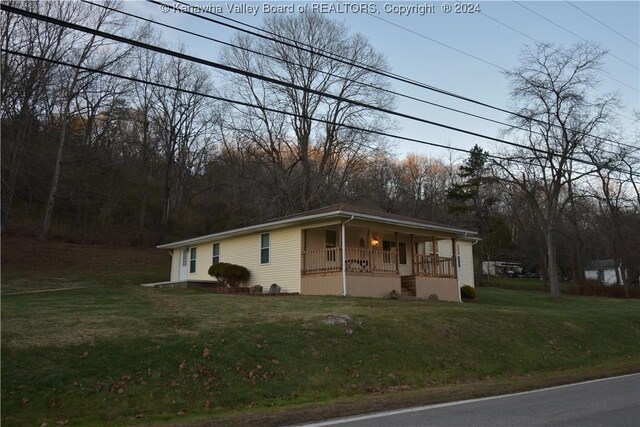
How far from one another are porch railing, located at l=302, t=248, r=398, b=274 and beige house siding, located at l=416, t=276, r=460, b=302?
4.48ft

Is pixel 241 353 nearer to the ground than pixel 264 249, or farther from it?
nearer to the ground

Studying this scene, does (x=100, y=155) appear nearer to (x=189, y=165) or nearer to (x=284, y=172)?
(x=189, y=165)

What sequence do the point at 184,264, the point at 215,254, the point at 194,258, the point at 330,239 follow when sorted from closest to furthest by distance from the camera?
the point at 330,239
the point at 215,254
the point at 194,258
the point at 184,264

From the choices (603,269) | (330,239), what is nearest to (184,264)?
(330,239)

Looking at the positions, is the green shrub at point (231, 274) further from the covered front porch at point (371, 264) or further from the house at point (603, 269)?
the house at point (603, 269)

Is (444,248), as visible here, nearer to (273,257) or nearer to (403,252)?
(403,252)

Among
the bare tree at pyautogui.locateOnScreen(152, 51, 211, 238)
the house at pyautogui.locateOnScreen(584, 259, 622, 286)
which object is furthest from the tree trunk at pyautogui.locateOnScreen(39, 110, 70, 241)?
the house at pyautogui.locateOnScreen(584, 259, 622, 286)

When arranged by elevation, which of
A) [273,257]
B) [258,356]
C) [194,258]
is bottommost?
[258,356]

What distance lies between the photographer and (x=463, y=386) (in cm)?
982

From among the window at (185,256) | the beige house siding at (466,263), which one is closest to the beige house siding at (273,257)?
the window at (185,256)

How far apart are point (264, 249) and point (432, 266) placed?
7.64 m

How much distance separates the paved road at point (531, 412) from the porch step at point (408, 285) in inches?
506

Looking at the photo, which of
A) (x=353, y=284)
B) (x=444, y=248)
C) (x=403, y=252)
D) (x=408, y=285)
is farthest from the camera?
(x=444, y=248)

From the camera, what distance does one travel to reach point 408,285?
74.1 feet
